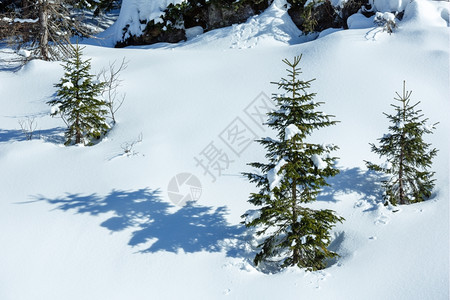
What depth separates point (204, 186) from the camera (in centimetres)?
756

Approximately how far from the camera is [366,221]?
6203 mm

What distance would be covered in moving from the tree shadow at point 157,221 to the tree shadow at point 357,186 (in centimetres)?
200

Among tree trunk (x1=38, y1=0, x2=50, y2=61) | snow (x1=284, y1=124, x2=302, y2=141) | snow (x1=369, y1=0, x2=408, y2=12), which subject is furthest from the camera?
tree trunk (x1=38, y1=0, x2=50, y2=61)

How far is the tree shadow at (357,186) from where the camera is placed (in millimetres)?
6762

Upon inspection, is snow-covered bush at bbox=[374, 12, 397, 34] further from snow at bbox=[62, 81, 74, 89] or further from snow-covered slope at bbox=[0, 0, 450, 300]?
snow at bbox=[62, 81, 74, 89]

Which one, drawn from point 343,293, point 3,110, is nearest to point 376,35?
point 343,293

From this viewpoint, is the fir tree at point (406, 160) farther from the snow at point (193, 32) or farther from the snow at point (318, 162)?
the snow at point (193, 32)

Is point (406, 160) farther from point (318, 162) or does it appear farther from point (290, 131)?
point (290, 131)

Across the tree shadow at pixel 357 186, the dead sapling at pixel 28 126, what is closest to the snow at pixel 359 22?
the tree shadow at pixel 357 186

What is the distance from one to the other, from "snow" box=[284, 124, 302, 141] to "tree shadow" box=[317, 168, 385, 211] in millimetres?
2329

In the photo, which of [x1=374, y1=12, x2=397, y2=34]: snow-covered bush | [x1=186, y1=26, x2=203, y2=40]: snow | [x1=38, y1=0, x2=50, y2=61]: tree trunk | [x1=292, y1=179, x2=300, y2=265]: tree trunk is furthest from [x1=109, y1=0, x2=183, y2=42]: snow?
[x1=292, y1=179, x2=300, y2=265]: tree trunk

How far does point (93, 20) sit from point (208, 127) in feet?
62.1

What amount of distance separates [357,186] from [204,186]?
3181mm

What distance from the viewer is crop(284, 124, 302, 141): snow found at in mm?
5043
